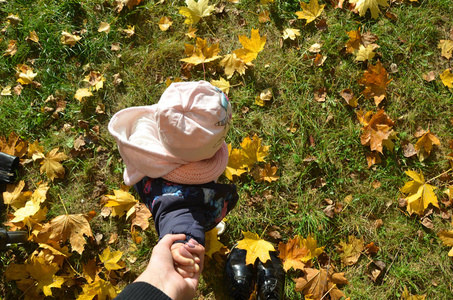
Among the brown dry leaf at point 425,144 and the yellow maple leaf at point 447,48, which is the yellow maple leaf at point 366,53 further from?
the brown dry leaf at point 425,144

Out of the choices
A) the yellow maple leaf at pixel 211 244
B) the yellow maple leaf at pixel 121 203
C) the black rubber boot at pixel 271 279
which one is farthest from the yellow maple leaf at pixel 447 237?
the yellow maple leaf at pixel 121 203

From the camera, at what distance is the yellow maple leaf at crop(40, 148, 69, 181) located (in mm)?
3002

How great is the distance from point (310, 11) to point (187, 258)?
8.00 feet

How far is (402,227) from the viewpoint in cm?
274

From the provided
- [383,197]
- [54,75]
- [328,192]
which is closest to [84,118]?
[54,75]

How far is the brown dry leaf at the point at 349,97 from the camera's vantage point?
298 cm

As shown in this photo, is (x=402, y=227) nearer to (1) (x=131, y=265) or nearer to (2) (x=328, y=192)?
(2) (x=328, y=192)

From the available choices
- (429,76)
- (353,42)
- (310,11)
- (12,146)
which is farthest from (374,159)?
(12,146)

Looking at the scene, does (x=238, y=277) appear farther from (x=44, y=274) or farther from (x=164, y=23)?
(x=164, y=23)

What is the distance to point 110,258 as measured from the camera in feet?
8.99

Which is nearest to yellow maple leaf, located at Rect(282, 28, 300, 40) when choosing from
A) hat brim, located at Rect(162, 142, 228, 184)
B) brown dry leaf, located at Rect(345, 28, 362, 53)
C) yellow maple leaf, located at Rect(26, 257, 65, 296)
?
brown dry leaf, located at Rect(345, 28, 362, 53)

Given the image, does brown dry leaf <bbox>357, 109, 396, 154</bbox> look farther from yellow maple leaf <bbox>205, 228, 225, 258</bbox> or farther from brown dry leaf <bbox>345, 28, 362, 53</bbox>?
yellow maple leaf <bbox>205, 228, 225, 258</bbox>

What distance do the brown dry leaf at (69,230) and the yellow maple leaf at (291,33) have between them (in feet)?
7.64

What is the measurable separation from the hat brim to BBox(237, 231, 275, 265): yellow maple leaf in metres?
0.78
